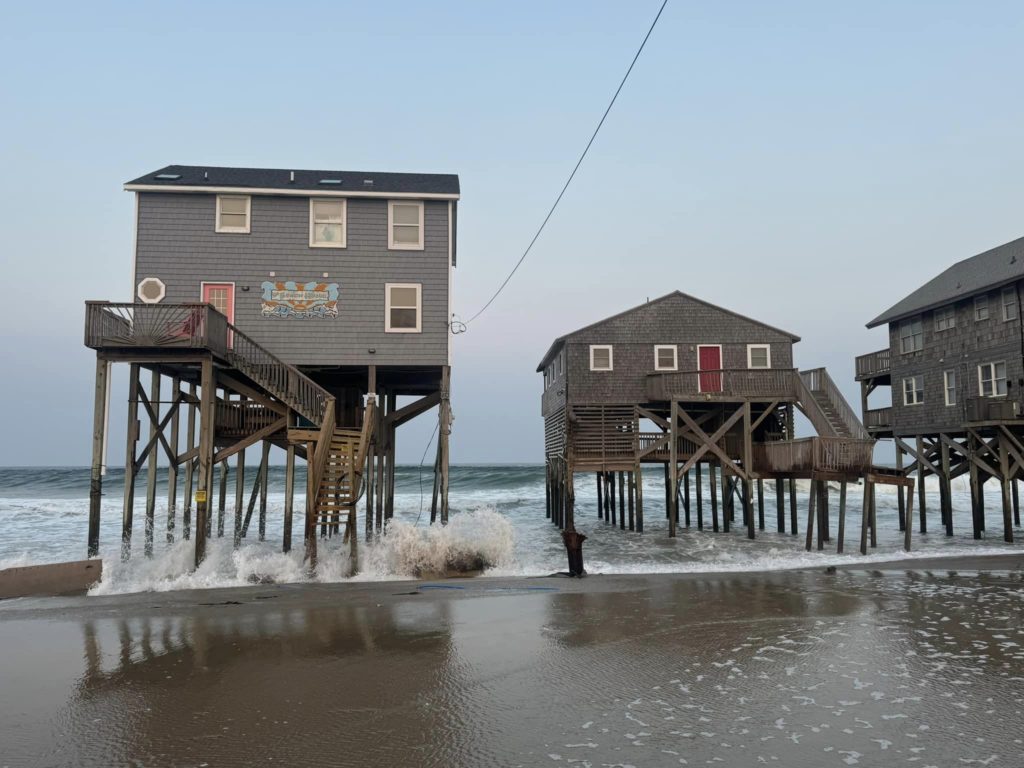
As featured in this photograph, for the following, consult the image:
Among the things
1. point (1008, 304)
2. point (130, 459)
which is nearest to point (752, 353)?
point (1008, 304)

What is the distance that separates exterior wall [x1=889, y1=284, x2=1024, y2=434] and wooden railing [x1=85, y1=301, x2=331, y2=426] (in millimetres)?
22133

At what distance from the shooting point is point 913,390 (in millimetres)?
30688

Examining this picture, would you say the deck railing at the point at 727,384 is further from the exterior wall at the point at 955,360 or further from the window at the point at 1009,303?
the window at the point at 1009,303

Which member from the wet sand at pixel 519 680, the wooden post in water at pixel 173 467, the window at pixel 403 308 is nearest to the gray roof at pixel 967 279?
the wet sand at pixel 519 680

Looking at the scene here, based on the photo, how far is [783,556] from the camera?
70.0ft

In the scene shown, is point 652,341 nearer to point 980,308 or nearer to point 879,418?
point 980,308

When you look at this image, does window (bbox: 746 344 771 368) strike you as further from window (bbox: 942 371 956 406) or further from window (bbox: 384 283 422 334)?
window (bbox: 384 283 422 334)

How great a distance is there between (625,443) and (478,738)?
23.0 m

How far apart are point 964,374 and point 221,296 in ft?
82.4

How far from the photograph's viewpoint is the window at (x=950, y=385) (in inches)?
1106

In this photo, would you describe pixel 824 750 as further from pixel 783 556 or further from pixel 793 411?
pixel 793 411

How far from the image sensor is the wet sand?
5.98 m

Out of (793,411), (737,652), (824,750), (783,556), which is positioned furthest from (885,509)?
(824,750)

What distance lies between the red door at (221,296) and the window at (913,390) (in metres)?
25.5
